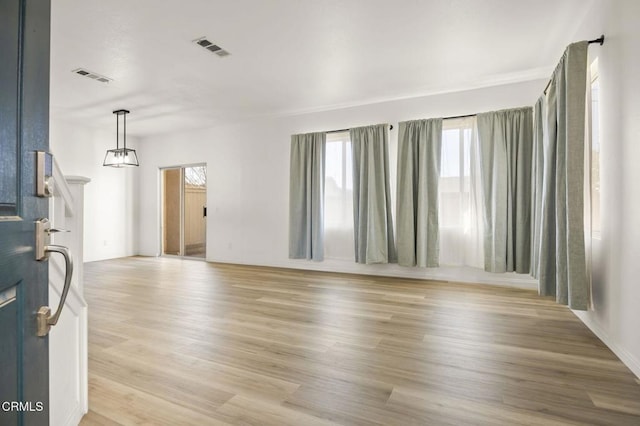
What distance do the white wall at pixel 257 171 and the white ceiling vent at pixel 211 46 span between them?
2285 mm

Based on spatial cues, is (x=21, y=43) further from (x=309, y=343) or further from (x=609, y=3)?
(x=609, y=3)

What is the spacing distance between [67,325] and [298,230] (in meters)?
4.23

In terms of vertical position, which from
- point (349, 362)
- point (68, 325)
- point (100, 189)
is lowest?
point (349, 362)

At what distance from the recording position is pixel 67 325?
4.61 feet

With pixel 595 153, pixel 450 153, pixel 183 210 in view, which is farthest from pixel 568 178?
pixel 183 210

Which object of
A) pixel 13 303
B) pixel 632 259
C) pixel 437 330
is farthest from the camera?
pixel 437 330

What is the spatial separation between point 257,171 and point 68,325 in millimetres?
4925

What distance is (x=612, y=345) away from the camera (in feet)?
7.58

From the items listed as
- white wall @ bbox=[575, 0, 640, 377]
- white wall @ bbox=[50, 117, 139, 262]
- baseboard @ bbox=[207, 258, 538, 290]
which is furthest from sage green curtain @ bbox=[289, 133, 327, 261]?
white wall @ bbox=[50, 117, 139, 262]

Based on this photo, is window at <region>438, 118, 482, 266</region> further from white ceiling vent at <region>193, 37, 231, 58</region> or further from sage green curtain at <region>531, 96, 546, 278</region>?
white ceiling vent at <region>193, 37, 231, 58</region>

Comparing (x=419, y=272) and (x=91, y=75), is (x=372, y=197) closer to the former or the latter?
(x=419, y=272)

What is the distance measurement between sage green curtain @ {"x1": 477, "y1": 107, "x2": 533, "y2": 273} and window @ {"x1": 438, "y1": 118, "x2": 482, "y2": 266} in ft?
0.50

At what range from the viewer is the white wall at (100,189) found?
609 cm

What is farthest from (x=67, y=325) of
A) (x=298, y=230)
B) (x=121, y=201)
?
(x=121, y=201)
